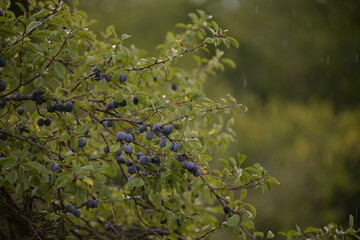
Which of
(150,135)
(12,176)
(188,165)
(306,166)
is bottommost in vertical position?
(12,176)

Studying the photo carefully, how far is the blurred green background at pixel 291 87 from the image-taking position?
5.79m

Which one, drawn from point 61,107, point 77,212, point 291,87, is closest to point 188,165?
point 61,107

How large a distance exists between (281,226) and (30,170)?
4.75 m

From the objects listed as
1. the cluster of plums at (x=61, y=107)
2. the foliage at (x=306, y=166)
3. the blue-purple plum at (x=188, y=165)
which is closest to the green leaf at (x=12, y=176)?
the cluster of plums at (x=61, y=107)

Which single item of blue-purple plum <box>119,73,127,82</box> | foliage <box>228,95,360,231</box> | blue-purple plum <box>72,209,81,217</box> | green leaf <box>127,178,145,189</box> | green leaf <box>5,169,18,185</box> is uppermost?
foliage <box>228,95,360,231</box>

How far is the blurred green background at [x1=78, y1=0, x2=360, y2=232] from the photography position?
228 inches

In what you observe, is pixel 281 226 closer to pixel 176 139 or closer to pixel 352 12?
pixel 176 139

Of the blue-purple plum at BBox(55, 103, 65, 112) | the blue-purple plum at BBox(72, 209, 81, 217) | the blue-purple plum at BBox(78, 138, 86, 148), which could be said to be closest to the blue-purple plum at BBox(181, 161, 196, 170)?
the blue-purple plum at BBox(78, 138, 86, 148)

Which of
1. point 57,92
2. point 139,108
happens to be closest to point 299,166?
point 139,108

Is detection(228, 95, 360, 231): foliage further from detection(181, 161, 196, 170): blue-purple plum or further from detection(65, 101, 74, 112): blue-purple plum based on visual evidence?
detection(65, 101, 74, 112): blue-purple plum

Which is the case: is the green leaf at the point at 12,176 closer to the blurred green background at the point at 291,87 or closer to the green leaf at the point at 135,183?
the green leaf at the point at 135,183

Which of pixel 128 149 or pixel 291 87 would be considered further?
pixel 291 87

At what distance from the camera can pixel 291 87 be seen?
1238 centimetres

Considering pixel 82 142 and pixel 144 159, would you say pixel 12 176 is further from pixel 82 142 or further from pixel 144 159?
pixel 144 159
